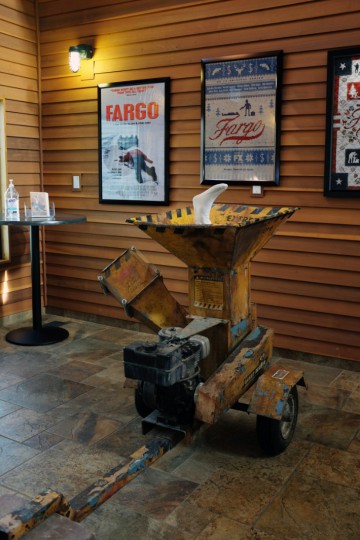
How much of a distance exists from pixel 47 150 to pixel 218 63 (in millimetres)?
2139

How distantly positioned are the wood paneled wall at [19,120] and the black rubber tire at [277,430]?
11.2 feet

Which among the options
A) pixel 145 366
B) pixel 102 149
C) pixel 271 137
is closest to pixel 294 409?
pixel 145 366

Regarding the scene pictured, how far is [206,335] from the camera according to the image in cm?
311

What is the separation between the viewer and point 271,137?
4461mm

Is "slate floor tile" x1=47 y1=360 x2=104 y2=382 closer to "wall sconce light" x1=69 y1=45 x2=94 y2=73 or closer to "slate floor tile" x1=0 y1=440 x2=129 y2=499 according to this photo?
"slate floor tile" x1=0 y1=440 x2=129 y2=499

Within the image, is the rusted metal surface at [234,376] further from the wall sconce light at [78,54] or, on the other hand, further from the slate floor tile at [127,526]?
the wall sconce light at [78,54]

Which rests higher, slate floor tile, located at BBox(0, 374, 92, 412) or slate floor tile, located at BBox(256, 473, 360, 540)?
slate floor tile, located at BBox(0, 374, 92, 412)

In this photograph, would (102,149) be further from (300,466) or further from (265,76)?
(300,466)

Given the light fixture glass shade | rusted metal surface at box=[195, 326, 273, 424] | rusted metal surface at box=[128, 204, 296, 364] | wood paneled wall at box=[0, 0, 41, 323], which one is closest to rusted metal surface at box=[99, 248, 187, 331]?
rusted metal surface at box=[128, 204, 296, 364]

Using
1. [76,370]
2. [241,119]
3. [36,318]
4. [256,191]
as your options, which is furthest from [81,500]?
[241,119]

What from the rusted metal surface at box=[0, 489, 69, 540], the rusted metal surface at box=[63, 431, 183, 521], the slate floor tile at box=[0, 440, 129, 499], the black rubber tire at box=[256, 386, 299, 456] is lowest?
the slate floor tile at box=[0, 440, 129, 499]

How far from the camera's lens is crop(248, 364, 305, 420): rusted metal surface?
290cm

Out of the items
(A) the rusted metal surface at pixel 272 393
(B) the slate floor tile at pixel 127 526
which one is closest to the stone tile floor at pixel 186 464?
(B) the slate floor tile at pixel 127 526

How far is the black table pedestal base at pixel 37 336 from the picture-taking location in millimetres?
4992
